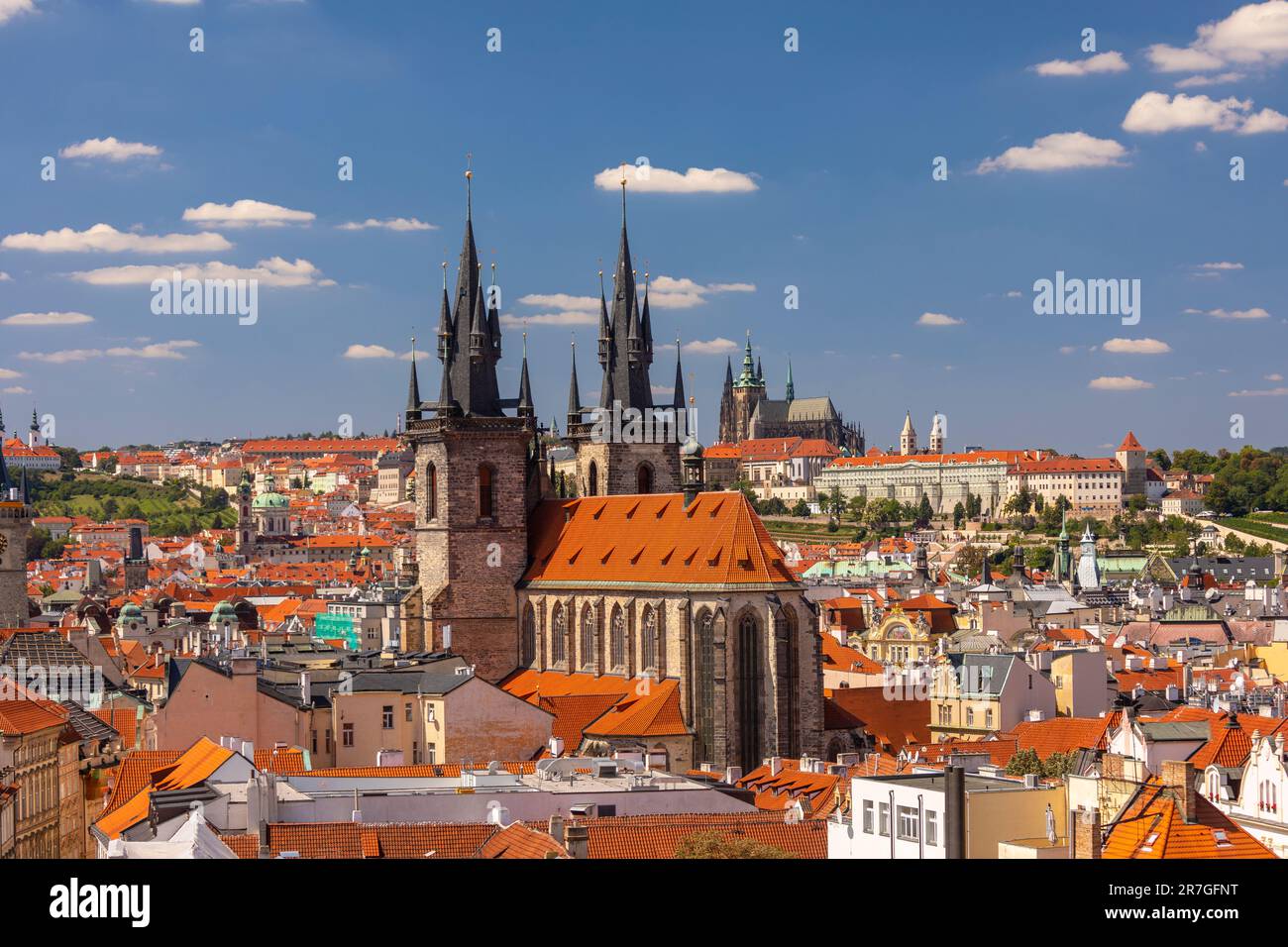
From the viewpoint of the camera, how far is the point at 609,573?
64688mm

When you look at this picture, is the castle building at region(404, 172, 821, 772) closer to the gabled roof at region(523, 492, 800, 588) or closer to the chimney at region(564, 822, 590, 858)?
the gabled roof at region(523, 492, 800, 588)

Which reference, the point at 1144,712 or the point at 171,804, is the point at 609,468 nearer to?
the point at 1144,712

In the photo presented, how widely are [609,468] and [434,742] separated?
19603 millimetres

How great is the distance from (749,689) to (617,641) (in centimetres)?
627

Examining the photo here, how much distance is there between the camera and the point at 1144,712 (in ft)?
210

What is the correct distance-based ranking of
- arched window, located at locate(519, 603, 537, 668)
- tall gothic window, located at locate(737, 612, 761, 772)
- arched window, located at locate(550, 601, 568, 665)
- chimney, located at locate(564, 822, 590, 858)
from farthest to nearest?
arched window, located at locate(519, 603, 537, 668) → arched window, located at locate(550, 601, 568, 665) → tall gothic window, located at locate(737, 612, 761, 772) → chimney, located at locate(564, 822, 590, 858)

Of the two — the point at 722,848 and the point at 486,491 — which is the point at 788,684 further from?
the point at 722,848

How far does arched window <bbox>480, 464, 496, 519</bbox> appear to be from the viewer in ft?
226

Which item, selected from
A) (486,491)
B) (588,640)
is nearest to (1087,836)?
(588,640)

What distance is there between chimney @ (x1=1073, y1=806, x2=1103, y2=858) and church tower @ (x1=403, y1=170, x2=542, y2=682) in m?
44.7

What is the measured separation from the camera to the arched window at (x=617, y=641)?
63.6 metres
